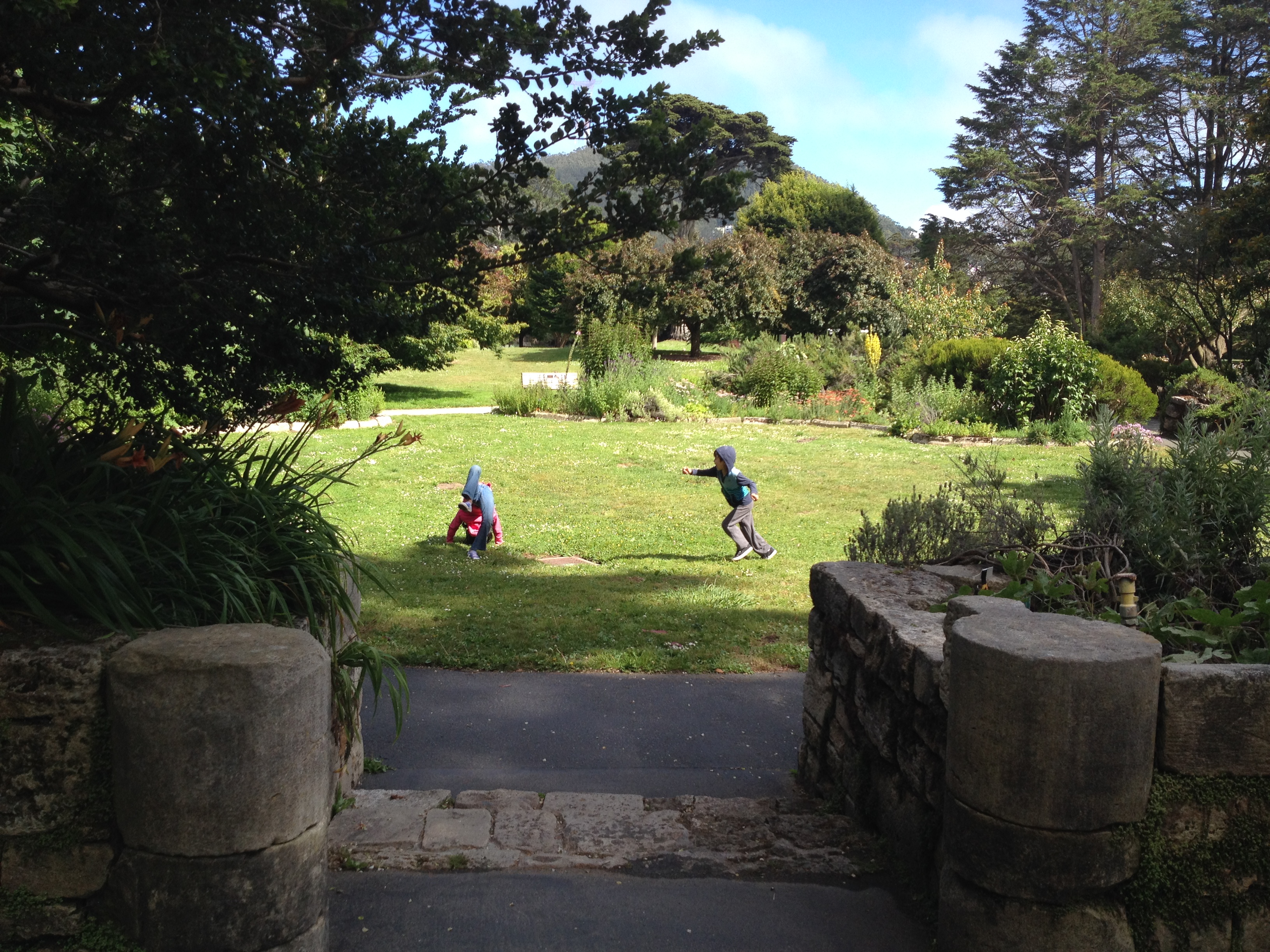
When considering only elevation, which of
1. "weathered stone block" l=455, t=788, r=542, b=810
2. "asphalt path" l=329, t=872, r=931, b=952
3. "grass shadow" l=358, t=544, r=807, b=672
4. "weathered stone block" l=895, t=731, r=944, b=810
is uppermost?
"weathered stone block" l=895, t=731, r=944, b=810

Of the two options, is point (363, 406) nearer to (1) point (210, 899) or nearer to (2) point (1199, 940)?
(1) point (210, 899)

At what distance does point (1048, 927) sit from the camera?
2.63m

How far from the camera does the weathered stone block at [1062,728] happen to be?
8.30 ft

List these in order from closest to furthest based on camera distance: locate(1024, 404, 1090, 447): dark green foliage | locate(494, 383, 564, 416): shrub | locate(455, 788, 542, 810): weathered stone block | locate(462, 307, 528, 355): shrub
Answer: locate(455, 788, 542, 810): weathered stone block
locate(1024, 404, 1090, 447): dark green foliage
locate(494, 383, 564, 416): shrub
locate(462, 307, 528, 355): shrub

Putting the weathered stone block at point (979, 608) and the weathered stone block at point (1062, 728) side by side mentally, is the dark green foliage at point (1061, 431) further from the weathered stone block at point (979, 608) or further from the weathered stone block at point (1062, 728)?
the weathered stone block at point (1062, 728)

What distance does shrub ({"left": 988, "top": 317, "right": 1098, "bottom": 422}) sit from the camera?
1800cm

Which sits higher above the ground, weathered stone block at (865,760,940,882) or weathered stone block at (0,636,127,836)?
weathered stone block at (0,636,127,836)

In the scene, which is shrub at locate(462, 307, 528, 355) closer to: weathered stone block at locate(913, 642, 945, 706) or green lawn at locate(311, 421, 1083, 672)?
green lawn at locate(311, 421, 1083, 672)

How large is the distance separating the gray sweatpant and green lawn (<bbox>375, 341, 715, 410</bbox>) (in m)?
9.03

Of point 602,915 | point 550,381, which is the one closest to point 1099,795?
point 602,915

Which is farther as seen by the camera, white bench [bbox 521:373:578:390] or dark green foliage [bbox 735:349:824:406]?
white bench [bbox 521:373:578:390]

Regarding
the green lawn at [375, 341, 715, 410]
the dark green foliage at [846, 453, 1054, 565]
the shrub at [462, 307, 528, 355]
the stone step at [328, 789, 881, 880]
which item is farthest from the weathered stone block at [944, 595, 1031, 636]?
the shrub at [462, 307, 528, 355]

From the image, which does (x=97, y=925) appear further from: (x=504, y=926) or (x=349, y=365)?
(x=349, y=365)

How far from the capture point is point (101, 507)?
10.0ft
